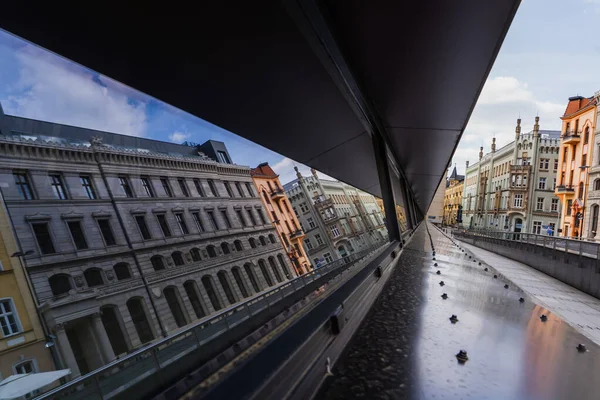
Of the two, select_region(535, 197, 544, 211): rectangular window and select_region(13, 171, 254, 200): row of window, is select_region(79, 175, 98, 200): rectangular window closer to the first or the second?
select_region(13, 171, 254, 200): row of window

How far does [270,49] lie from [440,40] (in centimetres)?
73

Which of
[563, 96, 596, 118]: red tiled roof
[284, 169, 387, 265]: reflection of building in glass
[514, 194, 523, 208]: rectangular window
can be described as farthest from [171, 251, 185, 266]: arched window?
[514, 194, 523, 208]: rectangular window

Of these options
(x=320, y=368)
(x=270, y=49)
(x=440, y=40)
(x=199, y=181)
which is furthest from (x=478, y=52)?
(x=199, y=181)

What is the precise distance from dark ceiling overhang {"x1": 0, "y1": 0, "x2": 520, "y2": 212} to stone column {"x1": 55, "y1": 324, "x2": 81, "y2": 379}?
1.06 meters

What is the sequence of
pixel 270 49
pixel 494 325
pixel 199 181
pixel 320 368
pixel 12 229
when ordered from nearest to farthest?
pixel 320 368, pixel 12 229, pixel 270 49, pixel 494 325, pixel 199 181

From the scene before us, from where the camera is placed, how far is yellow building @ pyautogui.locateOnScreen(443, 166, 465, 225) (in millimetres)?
55375

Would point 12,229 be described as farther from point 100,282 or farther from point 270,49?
point 270,49

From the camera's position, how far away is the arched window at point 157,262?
173 centimetres

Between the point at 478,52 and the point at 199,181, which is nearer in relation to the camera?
the point at 478,52

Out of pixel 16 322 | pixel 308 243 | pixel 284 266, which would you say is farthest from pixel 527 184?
pixel 16 322

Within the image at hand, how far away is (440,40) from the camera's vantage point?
4.20ft

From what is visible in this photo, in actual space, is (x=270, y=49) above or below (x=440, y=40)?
above

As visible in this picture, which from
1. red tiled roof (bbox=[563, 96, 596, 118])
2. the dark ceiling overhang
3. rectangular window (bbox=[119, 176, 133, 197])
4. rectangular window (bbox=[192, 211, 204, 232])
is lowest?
rectangular window (bbox=[192, 211, 204, 232])

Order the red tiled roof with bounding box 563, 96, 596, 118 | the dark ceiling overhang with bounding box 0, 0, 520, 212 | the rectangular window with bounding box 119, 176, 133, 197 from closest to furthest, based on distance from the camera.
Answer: the dark ceiling overhang with bounding box 0, 0, 520, 212 < the rectangular window with bounding box 119, 176, 133, 197 < the red tiled roof with bounding box 563, 96, 596, 118
